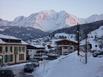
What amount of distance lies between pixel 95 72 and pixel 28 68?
63.4 ft

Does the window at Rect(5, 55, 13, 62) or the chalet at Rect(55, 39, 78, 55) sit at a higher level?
the chalet at Rect(55, 39, 78, 55)

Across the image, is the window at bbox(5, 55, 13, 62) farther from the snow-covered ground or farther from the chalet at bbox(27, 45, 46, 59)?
the snow-covered ground

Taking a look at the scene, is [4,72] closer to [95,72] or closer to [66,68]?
[66,68]


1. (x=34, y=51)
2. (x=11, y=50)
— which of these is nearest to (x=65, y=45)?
(x=34, y=51)

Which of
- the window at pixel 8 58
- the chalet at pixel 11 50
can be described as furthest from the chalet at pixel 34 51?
the window at pixel 8 58

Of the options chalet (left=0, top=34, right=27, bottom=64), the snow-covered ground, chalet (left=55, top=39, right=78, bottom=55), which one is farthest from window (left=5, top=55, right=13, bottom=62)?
chalet (left=55, top=39, right=78, bottom=55)

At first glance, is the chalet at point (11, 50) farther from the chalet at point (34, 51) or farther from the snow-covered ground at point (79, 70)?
the snow-covered ground at point (79, 70)

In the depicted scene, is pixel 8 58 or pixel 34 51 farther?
pixel 34 51

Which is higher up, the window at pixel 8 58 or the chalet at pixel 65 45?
the chalet at pixel 65 45

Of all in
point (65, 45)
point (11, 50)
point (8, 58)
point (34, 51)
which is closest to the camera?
point (8, 58)

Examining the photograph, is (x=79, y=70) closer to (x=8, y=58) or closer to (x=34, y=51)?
(x=8, y=58)

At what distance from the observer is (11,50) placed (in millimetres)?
68688

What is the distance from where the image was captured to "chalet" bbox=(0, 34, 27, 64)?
→ 213ft

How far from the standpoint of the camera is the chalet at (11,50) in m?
65.0
